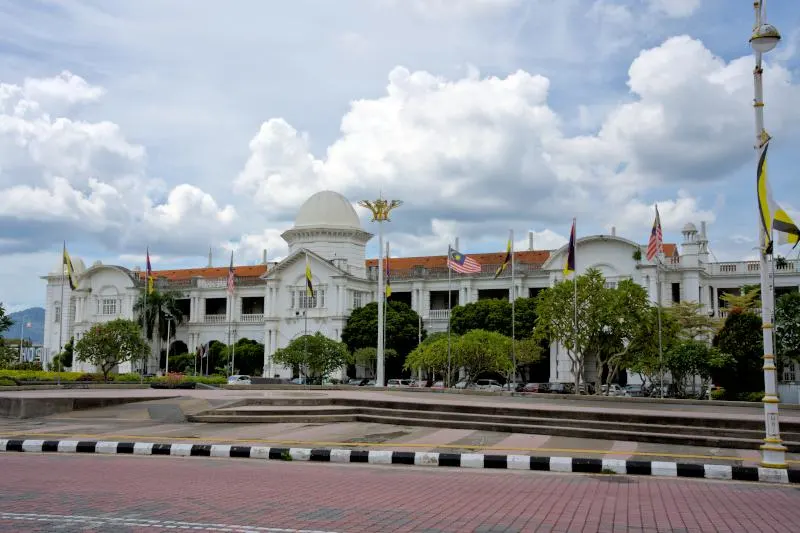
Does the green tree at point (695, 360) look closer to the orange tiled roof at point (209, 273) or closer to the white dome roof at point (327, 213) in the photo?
the white dome roof at point (327, 213)

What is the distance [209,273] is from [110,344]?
104 ft

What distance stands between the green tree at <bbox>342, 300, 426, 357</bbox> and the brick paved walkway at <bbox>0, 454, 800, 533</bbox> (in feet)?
154

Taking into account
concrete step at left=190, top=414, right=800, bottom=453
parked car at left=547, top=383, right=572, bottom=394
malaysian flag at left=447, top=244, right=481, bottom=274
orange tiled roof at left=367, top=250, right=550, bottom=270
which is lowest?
parked car at left=547, top=383, right=572, bottom=394

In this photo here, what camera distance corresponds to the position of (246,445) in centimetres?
1495

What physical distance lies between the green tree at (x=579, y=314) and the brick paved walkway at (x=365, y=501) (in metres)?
28.7

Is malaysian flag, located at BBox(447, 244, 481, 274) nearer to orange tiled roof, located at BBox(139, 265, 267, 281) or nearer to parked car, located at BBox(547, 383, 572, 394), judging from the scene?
A: parked car, located at BBox(547, 383, 572, 394)

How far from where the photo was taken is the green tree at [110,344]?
4897cm

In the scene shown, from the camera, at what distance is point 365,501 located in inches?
362

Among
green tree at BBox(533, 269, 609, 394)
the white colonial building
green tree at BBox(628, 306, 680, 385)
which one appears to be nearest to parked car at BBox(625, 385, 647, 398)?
green tree at BBox(628, 306, 680, 385)

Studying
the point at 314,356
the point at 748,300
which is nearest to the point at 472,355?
the point at 314,356

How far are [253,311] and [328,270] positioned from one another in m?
13.4

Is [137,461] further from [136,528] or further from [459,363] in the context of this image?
[459,363]

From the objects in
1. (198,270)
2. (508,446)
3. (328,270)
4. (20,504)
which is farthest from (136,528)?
(198,270)

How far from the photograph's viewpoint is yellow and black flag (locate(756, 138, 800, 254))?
501 inches
